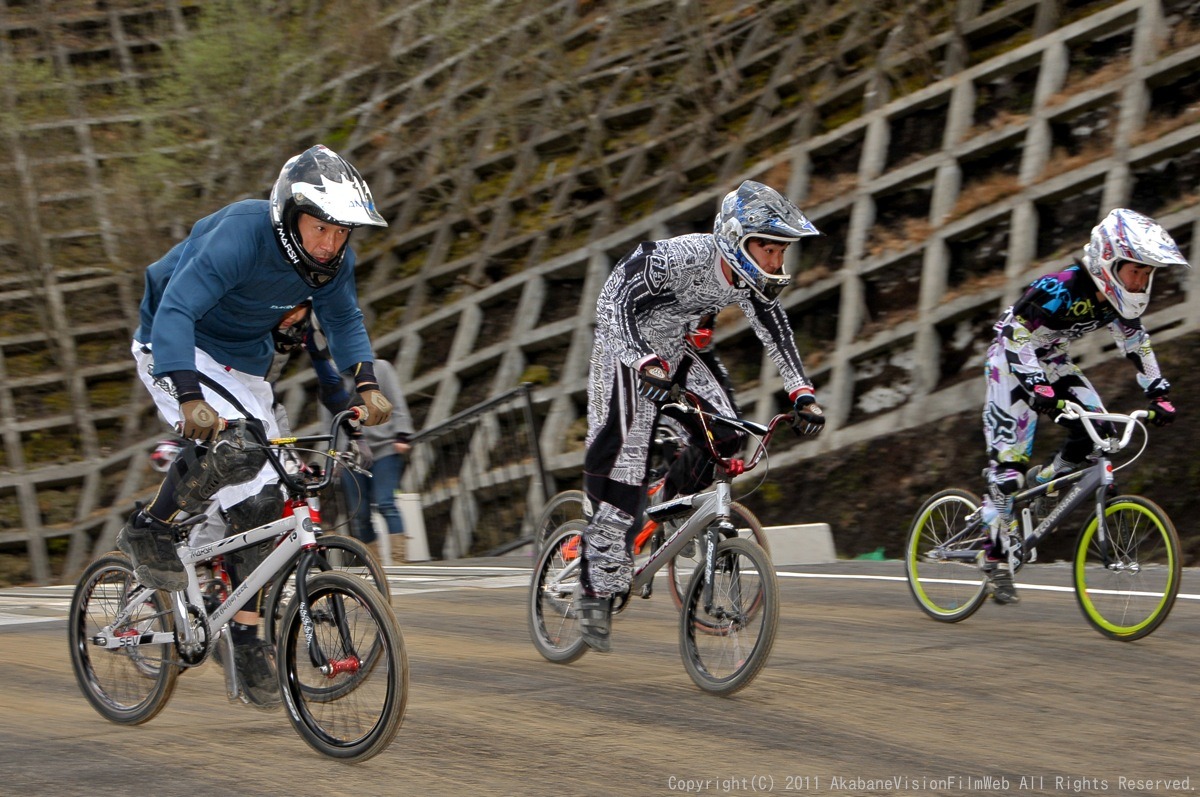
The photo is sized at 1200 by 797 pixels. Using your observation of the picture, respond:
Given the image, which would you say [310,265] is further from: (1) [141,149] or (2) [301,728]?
(1) [141,149]

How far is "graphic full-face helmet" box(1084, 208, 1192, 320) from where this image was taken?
7.40 meters

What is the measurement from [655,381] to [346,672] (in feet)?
6.67

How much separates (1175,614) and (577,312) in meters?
11.2

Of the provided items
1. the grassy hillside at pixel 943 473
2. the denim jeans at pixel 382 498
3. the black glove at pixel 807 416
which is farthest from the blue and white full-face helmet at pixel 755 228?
the grassy hillside at pixel 943 473

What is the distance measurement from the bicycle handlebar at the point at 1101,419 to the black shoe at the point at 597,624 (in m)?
2.82

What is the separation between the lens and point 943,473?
13.1 metres

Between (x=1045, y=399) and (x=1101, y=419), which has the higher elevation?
(x=1045, y=399)

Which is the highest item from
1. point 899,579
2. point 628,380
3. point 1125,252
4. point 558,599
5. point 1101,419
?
point 1125,252

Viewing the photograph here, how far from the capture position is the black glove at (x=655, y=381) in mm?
6273

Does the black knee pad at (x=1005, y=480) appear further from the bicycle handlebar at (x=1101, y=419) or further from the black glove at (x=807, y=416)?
the black glove at (x=807, y=416)

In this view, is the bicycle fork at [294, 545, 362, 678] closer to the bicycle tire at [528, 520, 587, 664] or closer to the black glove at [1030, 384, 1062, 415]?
the bicycle tire at [528, 520, 587, 664]

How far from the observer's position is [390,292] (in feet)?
68.4

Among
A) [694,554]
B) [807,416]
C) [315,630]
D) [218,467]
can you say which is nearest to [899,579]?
[694,554]

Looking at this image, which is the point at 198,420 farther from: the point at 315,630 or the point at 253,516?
the point at 315,630
